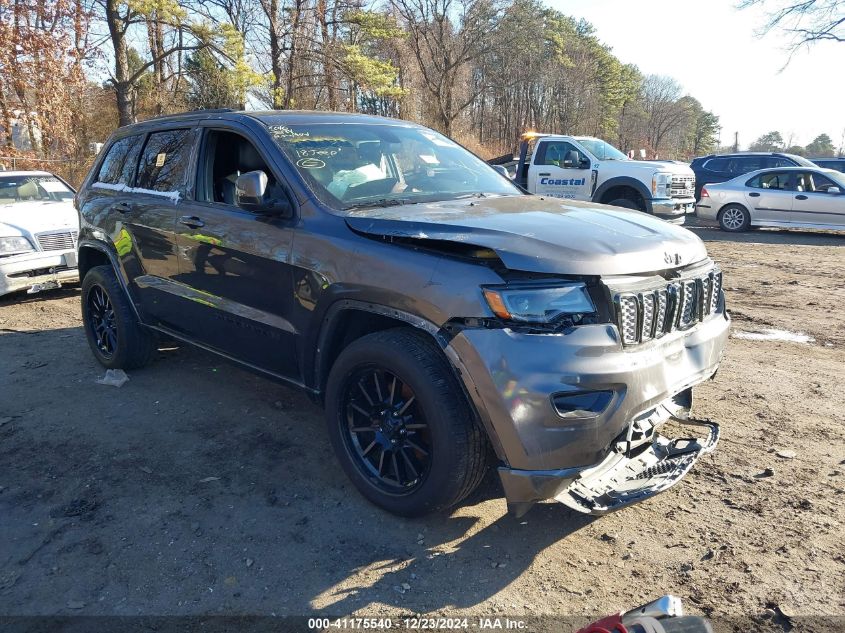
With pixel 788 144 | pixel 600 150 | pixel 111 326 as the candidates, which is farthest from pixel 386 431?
pixel 788 144

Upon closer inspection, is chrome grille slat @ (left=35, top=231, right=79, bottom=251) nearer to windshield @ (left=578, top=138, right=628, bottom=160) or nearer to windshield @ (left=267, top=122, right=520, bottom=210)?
windshield @ (left=267, top=122, right=520, bottom=210)

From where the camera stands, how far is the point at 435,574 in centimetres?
279

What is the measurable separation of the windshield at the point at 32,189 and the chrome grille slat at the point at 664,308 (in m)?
8.75

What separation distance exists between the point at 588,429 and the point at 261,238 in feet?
6.74

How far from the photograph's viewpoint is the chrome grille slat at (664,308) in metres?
2.73

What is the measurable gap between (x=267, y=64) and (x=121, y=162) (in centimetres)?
1966

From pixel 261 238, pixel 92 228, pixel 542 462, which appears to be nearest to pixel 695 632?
pixel 542 462

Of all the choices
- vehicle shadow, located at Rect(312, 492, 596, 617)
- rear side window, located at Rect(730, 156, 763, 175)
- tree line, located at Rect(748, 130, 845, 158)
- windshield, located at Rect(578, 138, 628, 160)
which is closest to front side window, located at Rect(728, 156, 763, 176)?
rear side window, located at Rect(730, 156, 763, 175)

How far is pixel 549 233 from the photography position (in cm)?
289

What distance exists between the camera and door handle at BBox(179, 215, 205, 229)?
402 cm

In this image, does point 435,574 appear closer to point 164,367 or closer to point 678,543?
point 678,543

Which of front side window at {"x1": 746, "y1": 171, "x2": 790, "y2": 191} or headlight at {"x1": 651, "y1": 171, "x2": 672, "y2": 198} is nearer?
headlight at {"x1": 651, "y1": 171, "x2": 672, "y2": 198}

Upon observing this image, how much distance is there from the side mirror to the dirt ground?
57.4 inches

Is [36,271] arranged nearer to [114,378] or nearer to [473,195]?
[114,378]
